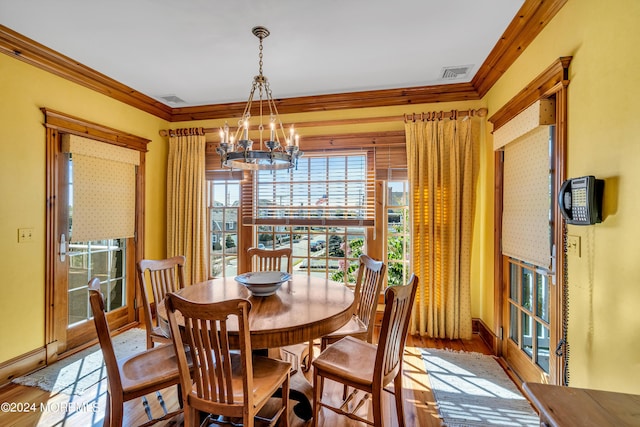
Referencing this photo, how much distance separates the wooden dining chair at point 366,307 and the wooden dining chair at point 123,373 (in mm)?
1009

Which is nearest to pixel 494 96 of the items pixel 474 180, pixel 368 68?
pixel 474 180

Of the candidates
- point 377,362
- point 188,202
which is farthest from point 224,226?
point 377,362

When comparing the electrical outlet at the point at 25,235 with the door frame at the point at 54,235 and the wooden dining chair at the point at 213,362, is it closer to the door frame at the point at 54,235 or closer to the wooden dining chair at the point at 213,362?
the door frame at the point at 54,235

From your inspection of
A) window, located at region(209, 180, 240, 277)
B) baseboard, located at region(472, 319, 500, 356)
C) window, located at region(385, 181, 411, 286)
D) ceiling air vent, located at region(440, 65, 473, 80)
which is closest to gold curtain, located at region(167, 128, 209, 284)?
window, located at region(209, 180, 240, 277)

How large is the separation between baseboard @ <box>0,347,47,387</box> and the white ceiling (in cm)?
258

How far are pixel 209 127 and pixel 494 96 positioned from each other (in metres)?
3.33

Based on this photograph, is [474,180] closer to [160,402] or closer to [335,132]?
[335,132]

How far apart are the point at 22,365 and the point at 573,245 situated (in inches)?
162

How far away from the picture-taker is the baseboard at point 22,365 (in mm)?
2363

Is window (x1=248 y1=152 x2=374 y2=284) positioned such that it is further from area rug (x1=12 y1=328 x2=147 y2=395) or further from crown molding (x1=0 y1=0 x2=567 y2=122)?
area rug (x1=12 y1=328 x2=147 y2=395)

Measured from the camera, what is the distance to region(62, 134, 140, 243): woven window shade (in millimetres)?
2924

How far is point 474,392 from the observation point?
2301mm

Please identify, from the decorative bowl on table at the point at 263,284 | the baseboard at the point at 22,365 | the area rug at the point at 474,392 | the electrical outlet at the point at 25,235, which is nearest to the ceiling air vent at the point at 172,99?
the electrical outlet at the point at 25,235

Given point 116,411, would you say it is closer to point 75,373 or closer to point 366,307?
point 75,373
